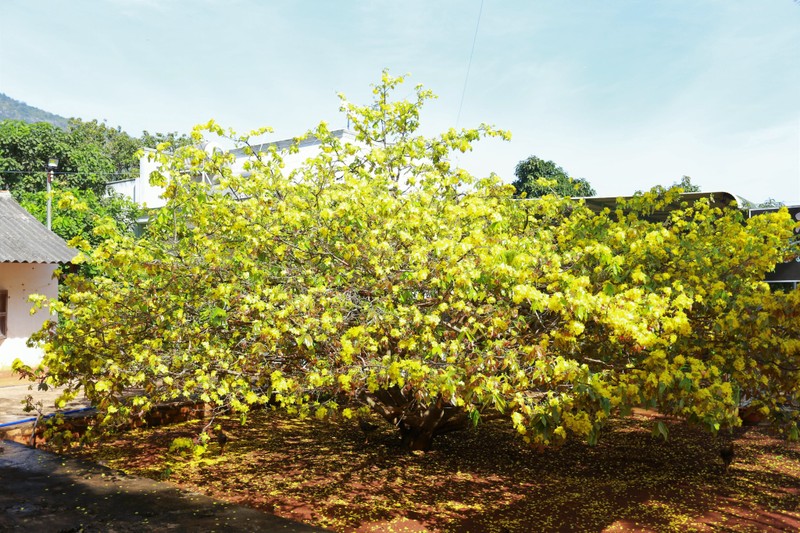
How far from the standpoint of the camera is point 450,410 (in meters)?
7.14

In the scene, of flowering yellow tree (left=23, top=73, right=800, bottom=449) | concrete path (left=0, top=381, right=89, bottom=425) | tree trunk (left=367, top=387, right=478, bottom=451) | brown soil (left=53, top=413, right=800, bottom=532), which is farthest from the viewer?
concrete path (left=0, top=381, right=89, bottom=425)

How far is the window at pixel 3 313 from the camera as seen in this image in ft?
45.4

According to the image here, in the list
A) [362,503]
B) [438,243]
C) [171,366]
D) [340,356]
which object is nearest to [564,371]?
[438,243]

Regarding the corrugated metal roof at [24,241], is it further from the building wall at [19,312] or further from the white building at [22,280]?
the building wall at [19,312]

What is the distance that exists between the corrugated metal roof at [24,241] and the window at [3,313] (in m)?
1.03

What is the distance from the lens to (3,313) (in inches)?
544

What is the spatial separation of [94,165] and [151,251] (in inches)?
825

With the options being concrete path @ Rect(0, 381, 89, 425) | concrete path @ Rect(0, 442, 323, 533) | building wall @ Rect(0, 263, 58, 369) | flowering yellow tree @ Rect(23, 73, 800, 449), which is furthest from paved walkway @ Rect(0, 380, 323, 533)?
building wall @ Rect(0, 263, 58, 369)

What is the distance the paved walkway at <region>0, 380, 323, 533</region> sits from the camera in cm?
496

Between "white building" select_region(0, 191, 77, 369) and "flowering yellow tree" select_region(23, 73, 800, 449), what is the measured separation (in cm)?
835

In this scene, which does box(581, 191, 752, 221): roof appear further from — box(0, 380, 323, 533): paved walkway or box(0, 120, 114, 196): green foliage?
box(0, 120, 114, 196): green foliage

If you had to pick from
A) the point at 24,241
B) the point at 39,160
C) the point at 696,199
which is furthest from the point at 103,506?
the point at 39,160

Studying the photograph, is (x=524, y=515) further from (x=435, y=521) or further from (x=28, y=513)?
(x=28, y=513)

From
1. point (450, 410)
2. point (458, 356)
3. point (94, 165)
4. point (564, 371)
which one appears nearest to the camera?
point (564, 371)
